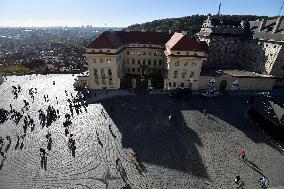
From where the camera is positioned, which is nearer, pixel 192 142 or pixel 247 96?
pixel 192 142

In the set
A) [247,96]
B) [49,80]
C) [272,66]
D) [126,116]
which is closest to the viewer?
[126,116]

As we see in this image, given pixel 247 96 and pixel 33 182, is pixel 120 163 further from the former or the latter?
pixel 247 96

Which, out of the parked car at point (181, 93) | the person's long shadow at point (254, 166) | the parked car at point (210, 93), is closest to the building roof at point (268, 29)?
the parked car at point (210, 93)

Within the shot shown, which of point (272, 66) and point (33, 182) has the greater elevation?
point (272, 66)

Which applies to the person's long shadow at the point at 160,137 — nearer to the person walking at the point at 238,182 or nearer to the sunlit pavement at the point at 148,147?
the sunlit pavement at the point at 148,147

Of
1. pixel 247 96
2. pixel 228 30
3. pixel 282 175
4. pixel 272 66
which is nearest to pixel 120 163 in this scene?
pixel 282 175

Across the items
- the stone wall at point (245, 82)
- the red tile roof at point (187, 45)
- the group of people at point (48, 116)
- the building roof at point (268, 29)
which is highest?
the building roof at point (268, 29)

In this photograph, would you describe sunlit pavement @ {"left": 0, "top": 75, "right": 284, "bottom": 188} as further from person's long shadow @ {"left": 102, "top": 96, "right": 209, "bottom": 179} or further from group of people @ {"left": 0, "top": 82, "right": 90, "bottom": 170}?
group of people @ {"left": 0, "top": 82, "right": 90, "bottom": 170}

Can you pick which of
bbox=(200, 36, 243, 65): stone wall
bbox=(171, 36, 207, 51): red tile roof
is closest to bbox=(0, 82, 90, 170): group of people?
bbox=(171, 36, 207, 51): red tile roof

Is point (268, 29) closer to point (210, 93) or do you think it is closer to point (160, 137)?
point (210, 93)
